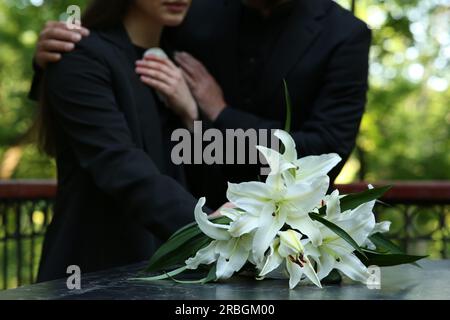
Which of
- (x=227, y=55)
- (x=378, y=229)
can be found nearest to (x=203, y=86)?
(x=227, y=55)

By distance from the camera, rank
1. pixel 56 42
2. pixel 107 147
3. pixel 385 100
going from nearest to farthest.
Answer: pixel 107 147, pixel 56 42, pixel 385 100

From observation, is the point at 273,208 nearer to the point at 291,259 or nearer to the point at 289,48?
the point at 291,259

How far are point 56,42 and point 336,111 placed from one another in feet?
3.16

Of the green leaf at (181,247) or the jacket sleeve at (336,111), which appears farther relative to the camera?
the jacket sleeve at (336,111)

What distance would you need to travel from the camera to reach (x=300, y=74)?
10.2 feet

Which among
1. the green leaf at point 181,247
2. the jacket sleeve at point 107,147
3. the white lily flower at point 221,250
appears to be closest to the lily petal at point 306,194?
the white lily flower at point 221,250

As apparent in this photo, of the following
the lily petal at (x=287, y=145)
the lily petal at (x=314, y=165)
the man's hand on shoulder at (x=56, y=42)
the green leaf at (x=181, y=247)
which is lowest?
the green leaf at (x=181, y=247)

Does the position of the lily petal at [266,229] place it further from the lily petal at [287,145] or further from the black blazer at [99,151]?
the black blazer at [99,151]

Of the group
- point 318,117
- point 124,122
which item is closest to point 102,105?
point 124,122

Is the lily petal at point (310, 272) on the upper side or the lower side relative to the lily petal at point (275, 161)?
lower

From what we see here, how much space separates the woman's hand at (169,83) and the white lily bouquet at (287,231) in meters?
1.22

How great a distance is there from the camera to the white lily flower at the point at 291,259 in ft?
5.19
